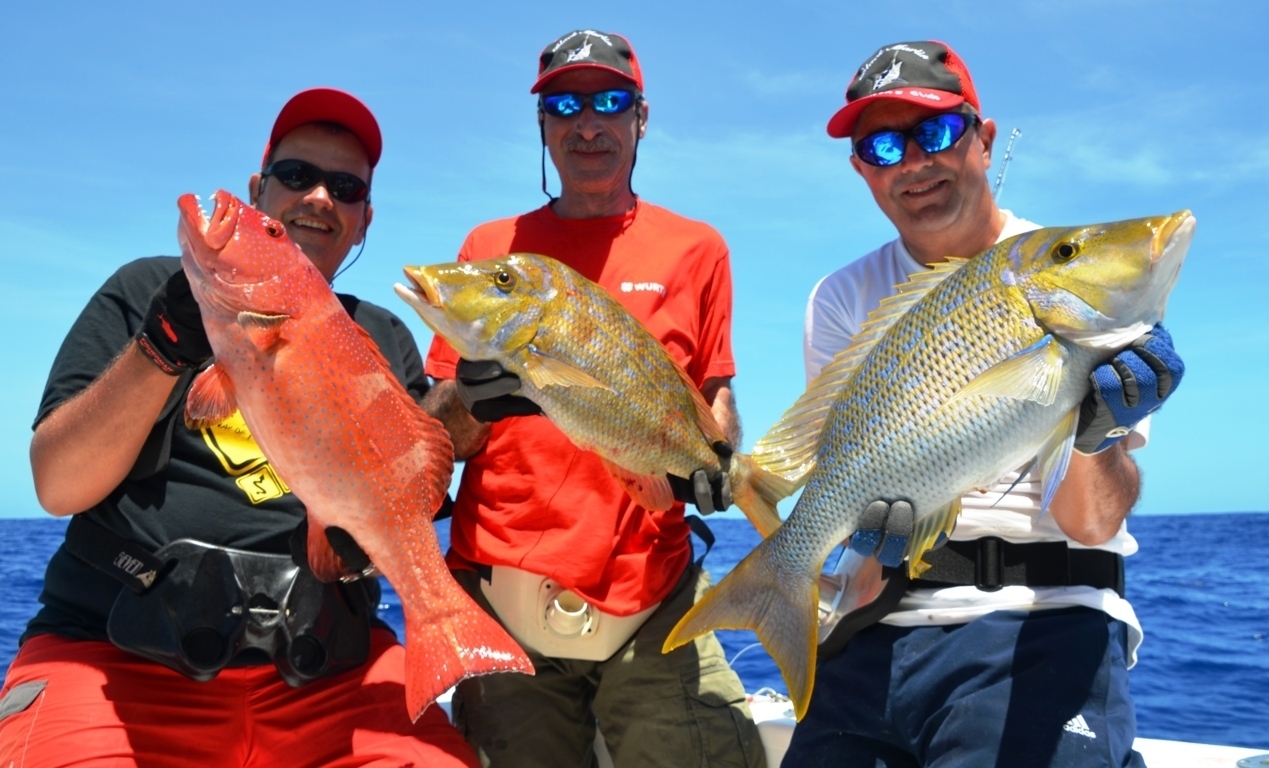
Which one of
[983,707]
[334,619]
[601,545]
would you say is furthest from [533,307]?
[983,707]

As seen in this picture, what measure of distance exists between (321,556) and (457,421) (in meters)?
0.84

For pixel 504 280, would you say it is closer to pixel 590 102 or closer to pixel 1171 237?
pixel 590 102

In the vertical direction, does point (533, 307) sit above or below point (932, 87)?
below

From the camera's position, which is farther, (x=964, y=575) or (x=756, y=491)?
(x=964, y=575)

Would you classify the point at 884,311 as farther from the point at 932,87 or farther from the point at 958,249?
the point at 932,87

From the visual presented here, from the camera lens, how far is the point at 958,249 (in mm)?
3672

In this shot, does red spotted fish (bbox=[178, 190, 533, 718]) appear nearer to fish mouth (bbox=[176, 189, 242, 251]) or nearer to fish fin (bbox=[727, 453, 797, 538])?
fish mouth (bbox=[176, 189, 242, 251])

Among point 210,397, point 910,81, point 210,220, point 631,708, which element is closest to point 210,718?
point 210,397

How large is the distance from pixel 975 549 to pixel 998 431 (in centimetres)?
92

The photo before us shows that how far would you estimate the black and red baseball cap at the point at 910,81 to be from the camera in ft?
11.7

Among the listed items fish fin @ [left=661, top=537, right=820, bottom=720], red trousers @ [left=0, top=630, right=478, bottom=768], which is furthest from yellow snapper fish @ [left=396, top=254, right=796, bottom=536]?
red trousers @ [left=0, top=630, right=478, bottom=768]

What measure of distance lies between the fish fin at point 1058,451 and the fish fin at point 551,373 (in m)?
1.35

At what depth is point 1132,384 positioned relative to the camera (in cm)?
247

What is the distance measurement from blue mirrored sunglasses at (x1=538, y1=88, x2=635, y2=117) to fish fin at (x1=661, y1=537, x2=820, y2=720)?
1.97 metres
